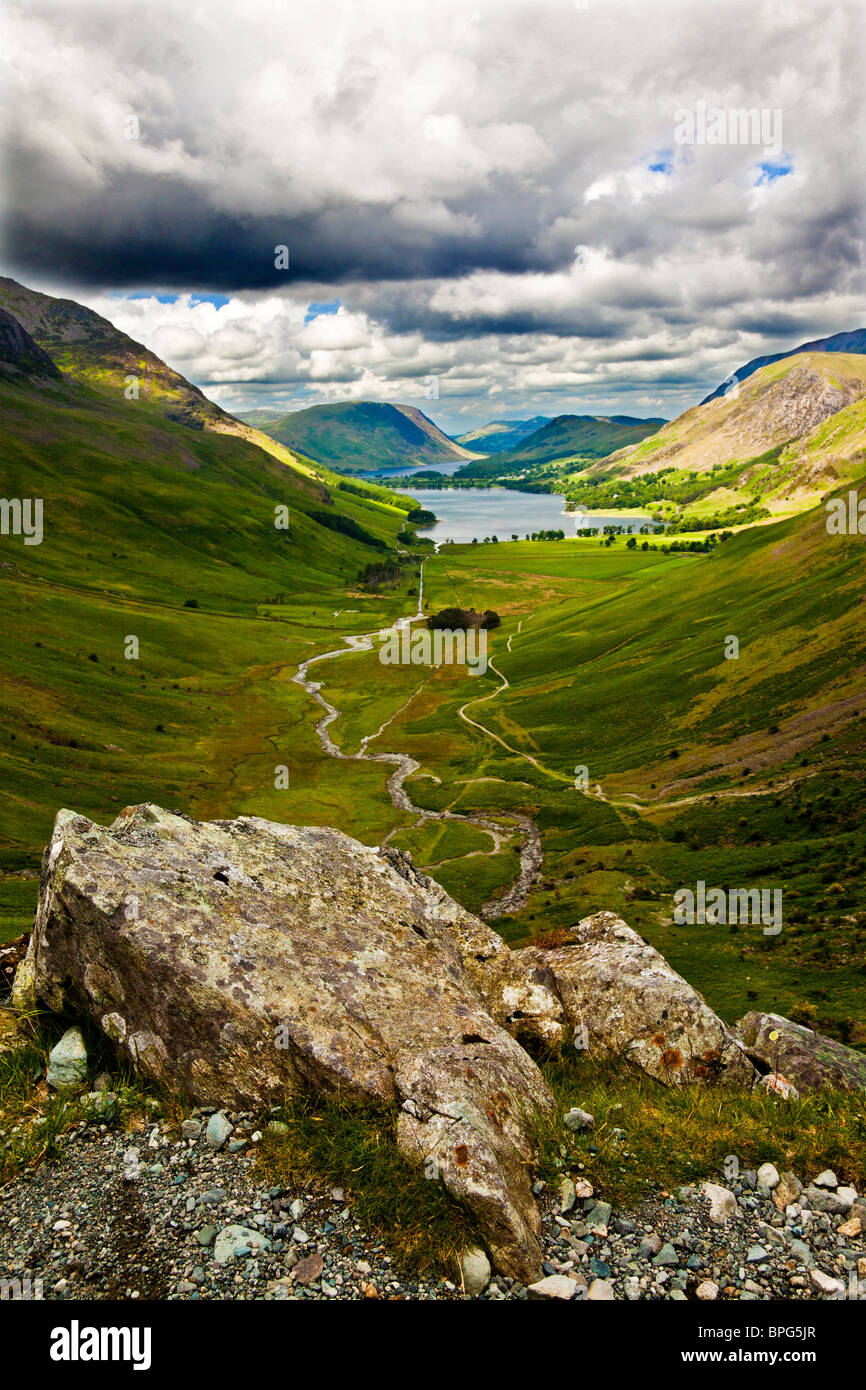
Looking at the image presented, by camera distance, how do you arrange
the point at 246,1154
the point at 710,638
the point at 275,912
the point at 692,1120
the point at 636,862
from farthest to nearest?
the point at 710,638 → the point at 636,862 → the point at 275,912 → the point at 692,1120 → the point at 246,1154

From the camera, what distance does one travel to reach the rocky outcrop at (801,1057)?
18.0 metres

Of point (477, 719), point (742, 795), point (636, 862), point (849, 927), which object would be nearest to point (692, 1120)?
point (849, 927)

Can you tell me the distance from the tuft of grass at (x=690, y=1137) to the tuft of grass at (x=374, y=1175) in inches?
102

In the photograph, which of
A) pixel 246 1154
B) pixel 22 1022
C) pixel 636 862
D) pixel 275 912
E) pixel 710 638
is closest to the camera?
pixel 246 1154

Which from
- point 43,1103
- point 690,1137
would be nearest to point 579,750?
point 690,1137

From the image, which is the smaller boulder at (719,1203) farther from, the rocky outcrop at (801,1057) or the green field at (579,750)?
the green field at (579,750)

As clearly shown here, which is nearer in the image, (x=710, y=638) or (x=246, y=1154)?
(x=246, y=1154)

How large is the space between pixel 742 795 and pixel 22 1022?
87.5 meters

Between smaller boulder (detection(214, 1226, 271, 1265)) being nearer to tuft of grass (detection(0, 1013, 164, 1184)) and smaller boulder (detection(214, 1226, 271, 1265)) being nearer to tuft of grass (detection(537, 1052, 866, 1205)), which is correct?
tuft of grass (detection(0, 1013, 164, 1184))

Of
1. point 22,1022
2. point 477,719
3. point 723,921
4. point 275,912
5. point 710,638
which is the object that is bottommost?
point 723,921

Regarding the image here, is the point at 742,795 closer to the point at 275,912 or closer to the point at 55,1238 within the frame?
the point at 275,912

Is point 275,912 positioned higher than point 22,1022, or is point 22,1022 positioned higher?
point 275,912

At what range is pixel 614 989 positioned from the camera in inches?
846

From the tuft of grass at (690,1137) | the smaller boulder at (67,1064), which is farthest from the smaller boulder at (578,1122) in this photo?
the smaller boulder at (67,1064)
